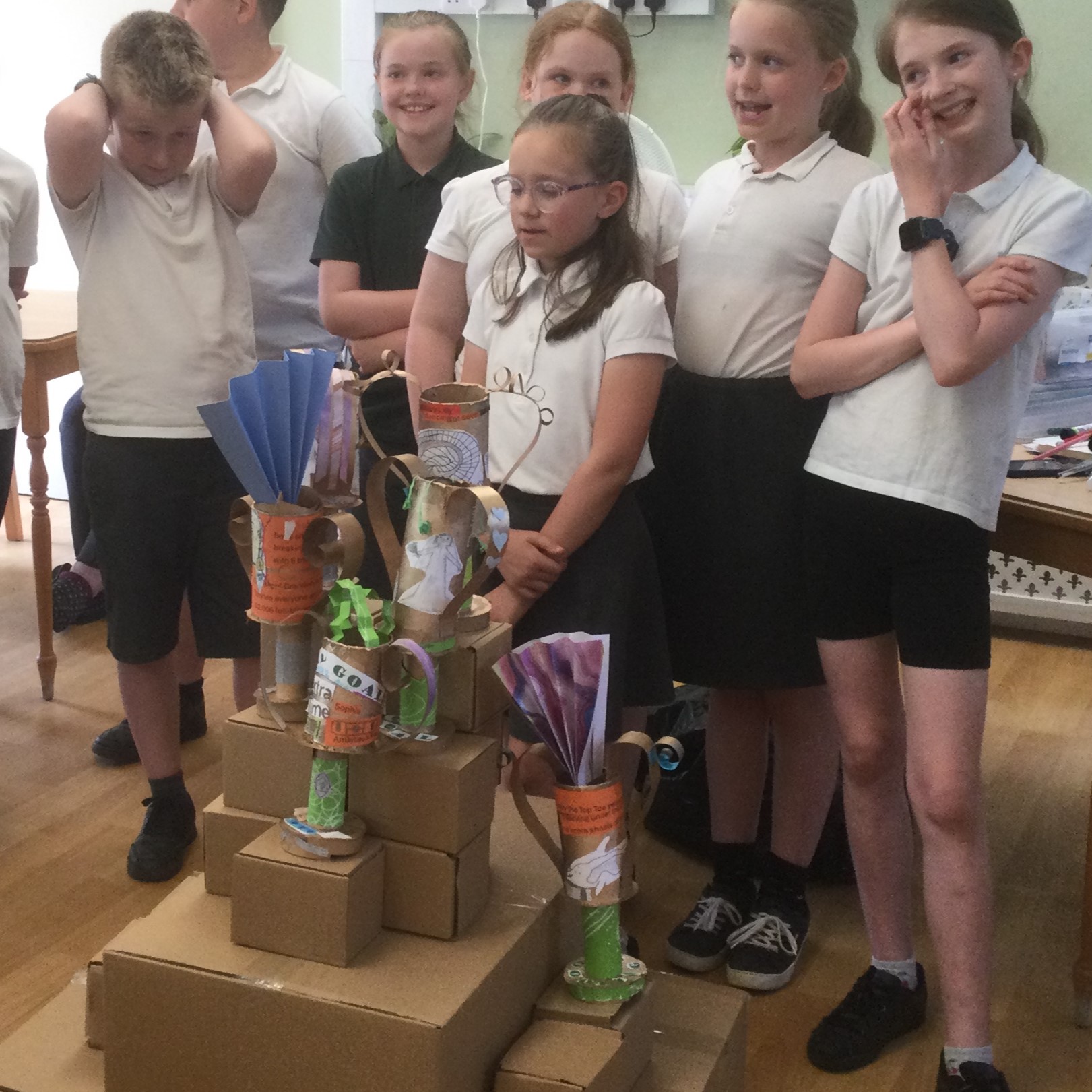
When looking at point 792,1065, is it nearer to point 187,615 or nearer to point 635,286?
point 635,286

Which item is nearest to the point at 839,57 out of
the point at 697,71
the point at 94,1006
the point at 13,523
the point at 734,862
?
the point at 734,862

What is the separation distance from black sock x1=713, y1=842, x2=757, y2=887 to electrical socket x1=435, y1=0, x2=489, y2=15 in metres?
2.65

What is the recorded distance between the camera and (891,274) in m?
1.68

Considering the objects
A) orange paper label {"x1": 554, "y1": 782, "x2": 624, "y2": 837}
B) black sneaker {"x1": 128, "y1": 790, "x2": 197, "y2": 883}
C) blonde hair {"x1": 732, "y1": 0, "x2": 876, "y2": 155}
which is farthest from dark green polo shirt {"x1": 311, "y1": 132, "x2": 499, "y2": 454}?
orange paper label {"x1": 554, "y1": 782, "x2": 624, "y2": 837}

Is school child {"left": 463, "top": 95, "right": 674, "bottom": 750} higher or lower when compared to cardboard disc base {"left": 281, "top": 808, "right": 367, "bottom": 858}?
higher

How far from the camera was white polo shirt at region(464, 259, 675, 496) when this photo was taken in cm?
179

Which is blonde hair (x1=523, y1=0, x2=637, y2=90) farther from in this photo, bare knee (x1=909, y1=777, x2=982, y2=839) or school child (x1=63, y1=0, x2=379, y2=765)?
bare knee (x1=909, y1=777, x2=982, y2=839)

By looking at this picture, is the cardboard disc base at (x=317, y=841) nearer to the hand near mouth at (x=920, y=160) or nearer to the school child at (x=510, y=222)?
the school child at (x=510, y=222)

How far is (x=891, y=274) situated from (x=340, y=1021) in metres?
1.05

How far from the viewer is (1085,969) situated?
6.50ft

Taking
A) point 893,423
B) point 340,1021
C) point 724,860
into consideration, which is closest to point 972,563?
point 893,423

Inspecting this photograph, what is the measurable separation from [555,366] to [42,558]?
5.22ft

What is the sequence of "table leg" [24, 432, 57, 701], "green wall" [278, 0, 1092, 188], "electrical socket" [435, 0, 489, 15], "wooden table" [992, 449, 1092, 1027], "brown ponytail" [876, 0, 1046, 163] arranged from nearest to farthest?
1. "brown ponytail" [876, 0, 1046, 163]
2. "wooden table" [992, 449, 1092, 1027]
3. "table leg" [24, 432, 57, 701]
4. "green wall" [278, 0, 1092, 188]
5. "electrical socket" [435, 0, 489, 15]

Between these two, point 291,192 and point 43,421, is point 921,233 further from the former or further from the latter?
point 43,421
